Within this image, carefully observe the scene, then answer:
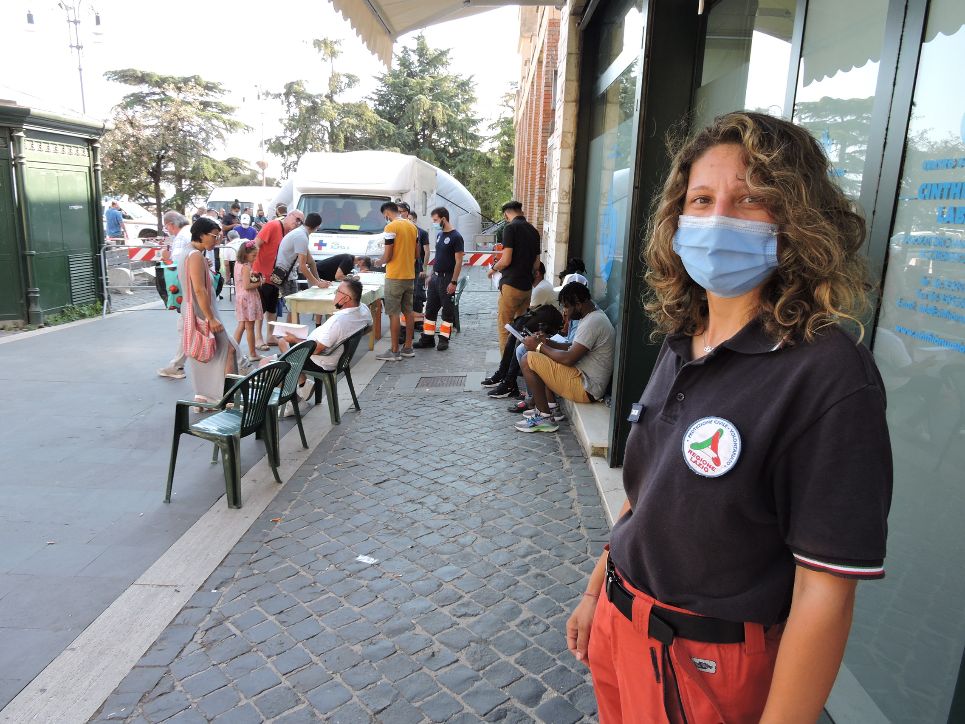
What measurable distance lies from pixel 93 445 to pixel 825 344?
19.4ft

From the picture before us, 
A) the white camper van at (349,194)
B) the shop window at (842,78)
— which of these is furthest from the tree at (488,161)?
the shop window at (842,78)

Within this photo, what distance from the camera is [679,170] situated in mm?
1456

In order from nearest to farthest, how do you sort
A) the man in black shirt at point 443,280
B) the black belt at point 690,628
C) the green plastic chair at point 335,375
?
the black belt at point 690,628
the green plastic chair at point 335,375
the man in black shirt at point 443,280

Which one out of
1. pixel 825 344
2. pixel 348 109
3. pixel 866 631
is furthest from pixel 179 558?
pixel 348 109

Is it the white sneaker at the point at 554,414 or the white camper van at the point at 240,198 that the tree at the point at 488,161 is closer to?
the white camper van at the point at 240,198

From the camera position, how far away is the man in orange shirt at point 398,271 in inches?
357

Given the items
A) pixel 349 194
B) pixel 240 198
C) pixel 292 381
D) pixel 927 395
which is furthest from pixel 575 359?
pixel 240 198

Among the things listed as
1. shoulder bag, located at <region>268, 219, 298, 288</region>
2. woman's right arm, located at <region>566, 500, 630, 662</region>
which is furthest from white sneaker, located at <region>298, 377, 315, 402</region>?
woman's right arm, located at <region>566, 500, 630, 662</region>

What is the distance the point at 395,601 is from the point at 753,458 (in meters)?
2.73

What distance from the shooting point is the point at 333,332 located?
641cm

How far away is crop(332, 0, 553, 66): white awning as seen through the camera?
6.50 metres

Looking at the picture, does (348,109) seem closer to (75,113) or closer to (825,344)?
(75,113)

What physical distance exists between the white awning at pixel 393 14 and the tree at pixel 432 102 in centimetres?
3332

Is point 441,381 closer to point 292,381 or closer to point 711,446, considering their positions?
point 292,381
